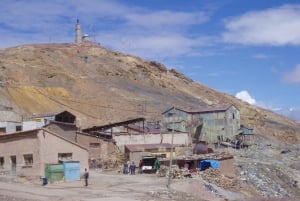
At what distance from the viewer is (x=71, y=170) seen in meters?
38.4

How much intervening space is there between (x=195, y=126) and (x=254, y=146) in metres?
8.88

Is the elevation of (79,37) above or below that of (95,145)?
above

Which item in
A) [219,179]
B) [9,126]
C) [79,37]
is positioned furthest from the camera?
[79,37]

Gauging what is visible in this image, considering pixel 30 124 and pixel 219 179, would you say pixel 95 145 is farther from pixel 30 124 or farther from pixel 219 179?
pixel 219 179

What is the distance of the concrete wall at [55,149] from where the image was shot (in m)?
37.7

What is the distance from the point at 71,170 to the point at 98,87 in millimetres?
67775

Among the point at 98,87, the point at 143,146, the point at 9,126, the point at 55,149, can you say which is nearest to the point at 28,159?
the point at 55,149

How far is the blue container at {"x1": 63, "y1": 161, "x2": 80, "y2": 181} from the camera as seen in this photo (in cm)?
3806

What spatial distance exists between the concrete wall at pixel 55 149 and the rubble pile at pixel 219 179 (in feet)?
31.4

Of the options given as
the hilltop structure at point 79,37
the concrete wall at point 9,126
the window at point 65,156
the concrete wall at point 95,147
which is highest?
the hilltop structure at point 79,37

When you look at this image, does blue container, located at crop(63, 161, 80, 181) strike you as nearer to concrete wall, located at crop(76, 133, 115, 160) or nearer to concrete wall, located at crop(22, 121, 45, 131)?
concrete wall, located at crop(76, 133, 115, 160)

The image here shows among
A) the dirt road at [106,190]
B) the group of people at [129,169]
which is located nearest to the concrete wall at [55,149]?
the dirt road at [106,190]

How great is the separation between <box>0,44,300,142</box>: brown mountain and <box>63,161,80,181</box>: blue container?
125 feet

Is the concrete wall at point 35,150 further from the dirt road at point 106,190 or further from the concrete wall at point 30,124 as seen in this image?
the concrete wall at point 30,124
